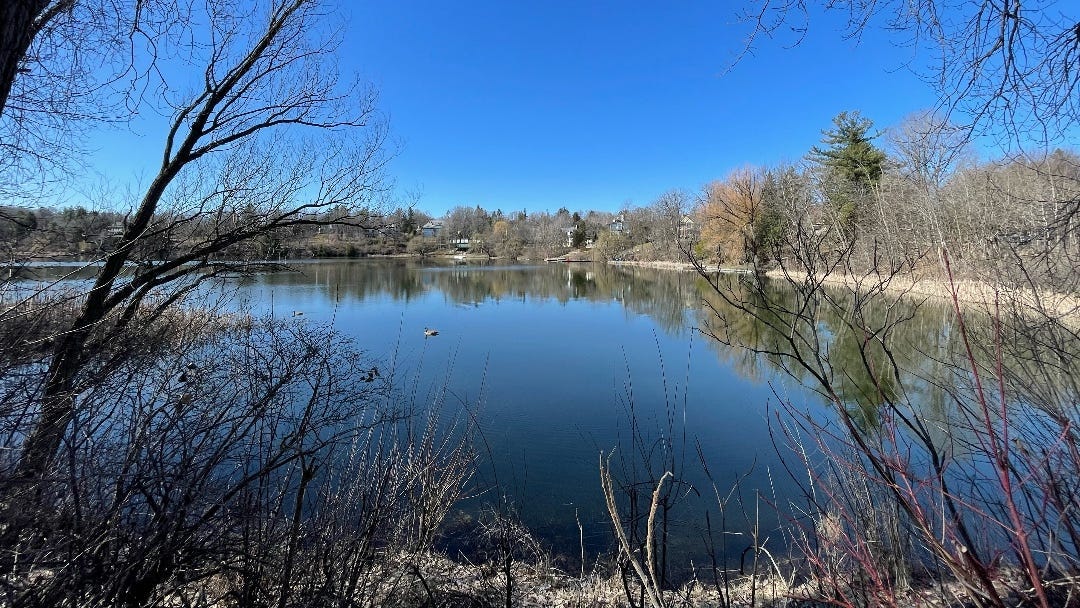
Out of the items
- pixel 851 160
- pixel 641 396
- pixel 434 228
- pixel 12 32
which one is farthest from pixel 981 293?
pixel 434 228

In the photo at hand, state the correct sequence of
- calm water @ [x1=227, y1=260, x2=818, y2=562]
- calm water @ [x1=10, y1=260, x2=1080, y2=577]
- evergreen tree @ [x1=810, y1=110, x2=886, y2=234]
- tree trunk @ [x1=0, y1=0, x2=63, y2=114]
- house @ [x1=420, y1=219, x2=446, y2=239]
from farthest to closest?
1. house @ [x1=420, y1=219, x2=446, y2=239]
2. evergreen tree @ [x1=810, y1=110, x2=886, y2=234]
3. calm water @ [x1=227, y1=260, x2=818, y2=562]
4. calm water @ [x1=10, y1=260, x2=1080, y2=577]
5. tree trunk @ [x1=0, y1=0, x2=63, y2=114]

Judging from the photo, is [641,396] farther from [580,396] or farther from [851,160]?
[851,160]

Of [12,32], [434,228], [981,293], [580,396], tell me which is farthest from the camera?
[434,228]

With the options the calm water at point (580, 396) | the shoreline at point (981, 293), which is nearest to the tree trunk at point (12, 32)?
the shoreline at point (981, 293)

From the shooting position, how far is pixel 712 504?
5766 mm

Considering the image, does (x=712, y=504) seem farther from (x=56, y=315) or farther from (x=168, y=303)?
(x=56, y=315)

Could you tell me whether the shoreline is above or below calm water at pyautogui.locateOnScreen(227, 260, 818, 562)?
above

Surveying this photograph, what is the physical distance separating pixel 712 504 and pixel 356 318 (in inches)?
598

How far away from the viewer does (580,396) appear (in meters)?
9.48

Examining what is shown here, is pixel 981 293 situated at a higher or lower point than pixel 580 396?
higher

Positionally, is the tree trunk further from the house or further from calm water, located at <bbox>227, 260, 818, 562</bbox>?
the house

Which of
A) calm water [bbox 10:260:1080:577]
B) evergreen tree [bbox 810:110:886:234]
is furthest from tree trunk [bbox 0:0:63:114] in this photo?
evergreen tree [bbox 810:110:886:234]

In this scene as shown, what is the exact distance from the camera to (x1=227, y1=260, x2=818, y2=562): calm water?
220 inches

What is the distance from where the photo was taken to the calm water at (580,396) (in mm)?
5594
